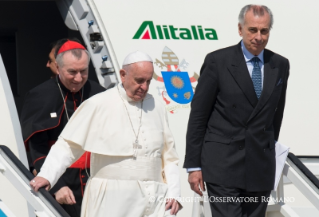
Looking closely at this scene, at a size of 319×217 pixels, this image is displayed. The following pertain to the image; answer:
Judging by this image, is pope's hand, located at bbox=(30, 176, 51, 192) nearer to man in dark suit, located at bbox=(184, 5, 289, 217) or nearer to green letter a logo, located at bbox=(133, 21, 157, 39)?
man in dark suit, located at bbox=(184, 5, 289, 217)

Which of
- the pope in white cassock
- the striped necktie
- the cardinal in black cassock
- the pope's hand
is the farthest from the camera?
the cardinal in black cassock

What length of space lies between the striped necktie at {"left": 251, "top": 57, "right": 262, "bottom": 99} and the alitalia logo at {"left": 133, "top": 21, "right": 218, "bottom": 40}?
1489mm

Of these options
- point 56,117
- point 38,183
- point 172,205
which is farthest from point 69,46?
point 172,205

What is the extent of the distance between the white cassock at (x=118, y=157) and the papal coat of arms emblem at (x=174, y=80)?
1.39 metres

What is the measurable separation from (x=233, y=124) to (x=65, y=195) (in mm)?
935

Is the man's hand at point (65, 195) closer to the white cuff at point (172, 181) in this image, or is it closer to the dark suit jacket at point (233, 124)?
the white cuff at point (172, 181)

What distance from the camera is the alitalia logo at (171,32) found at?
16.2 ft

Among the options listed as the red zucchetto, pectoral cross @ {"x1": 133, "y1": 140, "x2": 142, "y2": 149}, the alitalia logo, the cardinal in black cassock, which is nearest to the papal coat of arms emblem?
the alitalia logo

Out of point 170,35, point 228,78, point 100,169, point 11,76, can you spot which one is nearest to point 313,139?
point 170,35

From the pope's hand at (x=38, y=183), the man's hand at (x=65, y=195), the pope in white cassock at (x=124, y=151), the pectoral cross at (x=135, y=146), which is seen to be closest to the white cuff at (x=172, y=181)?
the pope in white cassock at (x=124, y=151)

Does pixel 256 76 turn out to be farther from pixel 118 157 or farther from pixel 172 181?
pixel 118 157

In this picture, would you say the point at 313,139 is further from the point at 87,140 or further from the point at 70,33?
the point at 70,33

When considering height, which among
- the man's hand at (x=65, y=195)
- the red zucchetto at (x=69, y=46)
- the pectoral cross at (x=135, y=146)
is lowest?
the man's hand at (x=65, y=195)

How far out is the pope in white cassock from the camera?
3.37 m
